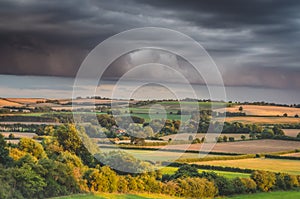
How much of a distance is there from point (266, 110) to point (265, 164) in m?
15.4

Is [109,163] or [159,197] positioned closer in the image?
[159,197]

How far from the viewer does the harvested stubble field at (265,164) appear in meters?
39.9

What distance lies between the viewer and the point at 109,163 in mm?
37656

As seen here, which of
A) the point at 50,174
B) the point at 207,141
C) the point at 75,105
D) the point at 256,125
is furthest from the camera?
the point at 75,105

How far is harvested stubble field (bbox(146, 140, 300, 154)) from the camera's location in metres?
44.3

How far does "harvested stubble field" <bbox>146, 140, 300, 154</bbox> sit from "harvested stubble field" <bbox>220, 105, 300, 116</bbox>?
21.8 feet

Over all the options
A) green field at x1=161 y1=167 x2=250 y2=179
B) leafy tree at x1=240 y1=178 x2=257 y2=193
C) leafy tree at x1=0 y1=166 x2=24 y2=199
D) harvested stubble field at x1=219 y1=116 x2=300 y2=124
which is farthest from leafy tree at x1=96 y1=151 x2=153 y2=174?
harvested stubble field at x1=219 y1=116 x2=300 y2=124

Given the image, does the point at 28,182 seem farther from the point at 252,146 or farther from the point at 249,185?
the point at 252,146

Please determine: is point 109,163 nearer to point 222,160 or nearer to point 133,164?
point 133,164

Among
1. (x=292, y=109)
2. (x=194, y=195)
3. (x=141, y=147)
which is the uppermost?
(x=292, y=109)

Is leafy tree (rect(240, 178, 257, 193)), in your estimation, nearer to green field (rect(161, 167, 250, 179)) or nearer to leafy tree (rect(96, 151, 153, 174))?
green field (rect(161, 167, 250, 179))

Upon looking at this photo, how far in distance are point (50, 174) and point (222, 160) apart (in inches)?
675

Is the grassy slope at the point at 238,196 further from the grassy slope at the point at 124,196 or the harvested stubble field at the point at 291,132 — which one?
the harvested stubble field at the point at 291,132

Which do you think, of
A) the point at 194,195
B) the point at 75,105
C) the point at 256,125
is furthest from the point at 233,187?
the point at 75,105
